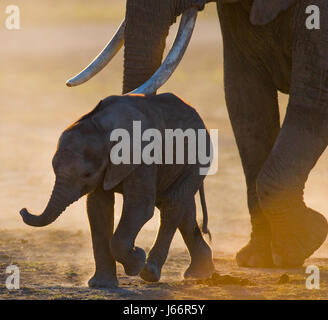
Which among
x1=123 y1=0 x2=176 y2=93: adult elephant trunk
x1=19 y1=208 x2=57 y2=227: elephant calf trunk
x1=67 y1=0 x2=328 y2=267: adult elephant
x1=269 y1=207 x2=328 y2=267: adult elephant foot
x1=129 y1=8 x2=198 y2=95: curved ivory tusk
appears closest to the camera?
x1=19 y1=208 x2=57 y2=227: elephant calf trunk

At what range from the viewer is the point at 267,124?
1099 cm

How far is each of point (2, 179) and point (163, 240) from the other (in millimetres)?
4704

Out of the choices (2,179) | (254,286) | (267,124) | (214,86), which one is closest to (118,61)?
(214,86)

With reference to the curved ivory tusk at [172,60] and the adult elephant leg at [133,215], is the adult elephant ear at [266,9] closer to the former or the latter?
the curved ivory tusk at [172,60]

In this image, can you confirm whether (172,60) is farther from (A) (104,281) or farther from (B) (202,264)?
(A) (104,281)

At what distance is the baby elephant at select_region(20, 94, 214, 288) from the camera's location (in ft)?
29.0

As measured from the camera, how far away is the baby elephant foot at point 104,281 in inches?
368

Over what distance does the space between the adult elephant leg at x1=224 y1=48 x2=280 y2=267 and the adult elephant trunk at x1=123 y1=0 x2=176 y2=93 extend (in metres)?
1.15

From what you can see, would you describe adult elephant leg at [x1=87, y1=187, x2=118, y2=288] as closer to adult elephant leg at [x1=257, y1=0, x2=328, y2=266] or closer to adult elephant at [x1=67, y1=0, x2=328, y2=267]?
adult elephant at [x1=67, y1=0, x2=328, y2=267]

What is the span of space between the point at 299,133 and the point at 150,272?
161cm

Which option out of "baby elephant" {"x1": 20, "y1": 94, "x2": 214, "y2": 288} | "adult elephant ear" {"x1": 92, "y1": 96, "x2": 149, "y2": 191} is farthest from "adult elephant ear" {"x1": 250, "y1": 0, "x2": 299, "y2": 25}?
"adult elephant ear" {"x1": 92, "y1": 96, "x2": 149, "y2": 191}

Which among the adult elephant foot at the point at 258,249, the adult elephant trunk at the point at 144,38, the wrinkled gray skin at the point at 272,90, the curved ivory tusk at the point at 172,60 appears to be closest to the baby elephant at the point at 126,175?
the curved ivory tusk at the point at 172,60

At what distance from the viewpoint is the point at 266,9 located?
33.8ft
